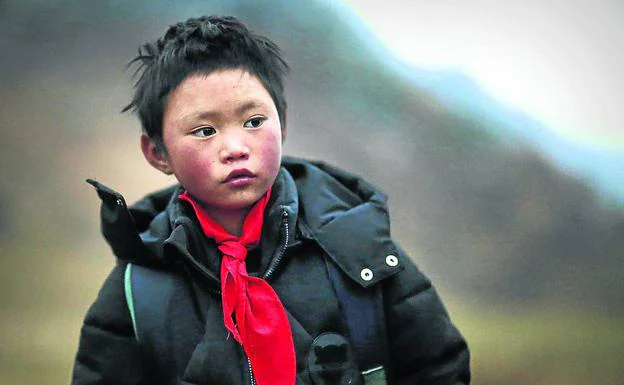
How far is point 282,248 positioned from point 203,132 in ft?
0.54

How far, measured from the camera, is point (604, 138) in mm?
1160

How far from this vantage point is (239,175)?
2.84 ft

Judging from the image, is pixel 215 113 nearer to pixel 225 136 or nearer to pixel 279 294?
pixel 225 136

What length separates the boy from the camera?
86cm

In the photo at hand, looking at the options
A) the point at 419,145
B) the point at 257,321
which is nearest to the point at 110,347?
the point at 257,321

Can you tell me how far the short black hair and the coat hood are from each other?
87 mm

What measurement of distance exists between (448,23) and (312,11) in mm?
214

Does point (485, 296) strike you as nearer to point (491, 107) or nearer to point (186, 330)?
point (491, 107)

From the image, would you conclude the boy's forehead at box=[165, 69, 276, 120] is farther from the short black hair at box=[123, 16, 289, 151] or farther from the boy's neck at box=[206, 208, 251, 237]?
the boy's neck at box=[206, 208, 251, 237]

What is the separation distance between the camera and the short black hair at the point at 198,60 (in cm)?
88

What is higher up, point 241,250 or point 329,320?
point 241,250

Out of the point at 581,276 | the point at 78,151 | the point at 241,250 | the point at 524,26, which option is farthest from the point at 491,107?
the point at 78,151

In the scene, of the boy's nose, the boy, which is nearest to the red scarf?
the boy

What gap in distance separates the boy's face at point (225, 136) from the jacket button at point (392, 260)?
168 mm
